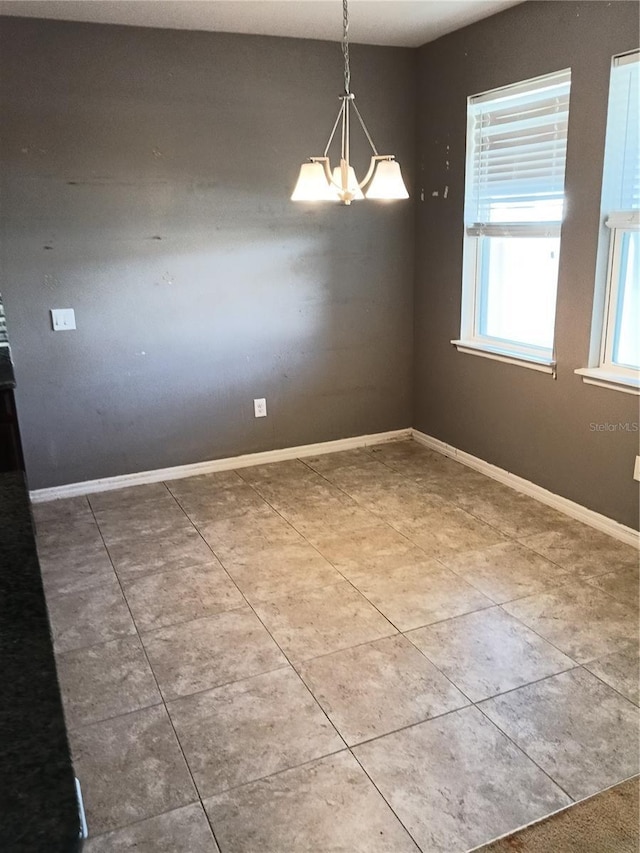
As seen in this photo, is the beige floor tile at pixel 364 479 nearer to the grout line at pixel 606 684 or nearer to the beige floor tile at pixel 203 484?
the beige floor tile at pixel 203 484

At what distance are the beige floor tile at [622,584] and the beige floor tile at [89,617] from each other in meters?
1.83

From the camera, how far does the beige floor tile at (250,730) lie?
1868 mm

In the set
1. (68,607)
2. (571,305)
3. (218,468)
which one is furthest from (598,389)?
(68,607)

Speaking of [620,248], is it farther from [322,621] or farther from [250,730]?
[250,730]

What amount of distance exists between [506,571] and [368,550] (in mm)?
606

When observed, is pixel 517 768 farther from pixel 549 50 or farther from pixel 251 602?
pixel 549 50

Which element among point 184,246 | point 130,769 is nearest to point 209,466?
point 184,246

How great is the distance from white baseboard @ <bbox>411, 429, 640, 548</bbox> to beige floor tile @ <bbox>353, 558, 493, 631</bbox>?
0.83 metres

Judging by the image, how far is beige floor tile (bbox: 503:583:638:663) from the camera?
2.37 metres

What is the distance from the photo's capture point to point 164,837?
1.66 meters

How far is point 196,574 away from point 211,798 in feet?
3.95

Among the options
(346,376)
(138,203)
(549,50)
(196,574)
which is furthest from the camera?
(346,376)

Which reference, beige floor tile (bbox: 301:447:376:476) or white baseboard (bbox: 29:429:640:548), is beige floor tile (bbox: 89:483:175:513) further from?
beige floor tile (bbox: 301:447:376:476)

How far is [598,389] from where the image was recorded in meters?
3.12
